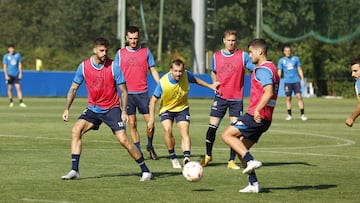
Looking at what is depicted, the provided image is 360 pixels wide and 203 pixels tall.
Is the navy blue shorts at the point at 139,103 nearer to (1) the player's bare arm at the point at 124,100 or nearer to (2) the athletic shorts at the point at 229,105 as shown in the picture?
(2) the athletic shorts at the point at 229,105

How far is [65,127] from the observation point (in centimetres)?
2666

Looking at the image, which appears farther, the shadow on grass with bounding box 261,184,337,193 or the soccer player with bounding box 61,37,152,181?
the soccer player with bounding box 61,37,152,181

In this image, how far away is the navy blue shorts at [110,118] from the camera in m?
14.8

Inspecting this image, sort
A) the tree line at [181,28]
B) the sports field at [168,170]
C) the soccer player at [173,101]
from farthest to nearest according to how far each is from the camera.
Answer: the tree line at [181,28] < the soccer player at [173,101] < the sports field at [168,170]

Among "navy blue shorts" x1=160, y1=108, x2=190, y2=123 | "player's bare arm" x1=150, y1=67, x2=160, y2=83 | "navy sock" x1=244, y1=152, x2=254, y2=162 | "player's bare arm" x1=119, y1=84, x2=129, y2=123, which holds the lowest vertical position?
"navy sock" x1=244, y1=152, x2=254, y2=162

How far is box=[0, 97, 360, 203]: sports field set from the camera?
1305 cm

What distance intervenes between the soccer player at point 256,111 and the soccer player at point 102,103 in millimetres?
1666

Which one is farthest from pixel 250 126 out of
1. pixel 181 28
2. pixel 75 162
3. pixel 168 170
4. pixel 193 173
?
pixel 181 28

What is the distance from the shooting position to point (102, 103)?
14.8 meters

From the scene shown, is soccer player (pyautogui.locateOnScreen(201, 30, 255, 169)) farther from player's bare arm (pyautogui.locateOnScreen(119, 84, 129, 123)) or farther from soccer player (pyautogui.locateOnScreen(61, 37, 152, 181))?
player's bare arm (pyautogui.locateOnScreen(119, 84, 129, 123))

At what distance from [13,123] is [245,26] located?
62313 mm

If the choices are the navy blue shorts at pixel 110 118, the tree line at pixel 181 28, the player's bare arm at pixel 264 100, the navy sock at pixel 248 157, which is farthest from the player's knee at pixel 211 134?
the tree line at pixel 181 28

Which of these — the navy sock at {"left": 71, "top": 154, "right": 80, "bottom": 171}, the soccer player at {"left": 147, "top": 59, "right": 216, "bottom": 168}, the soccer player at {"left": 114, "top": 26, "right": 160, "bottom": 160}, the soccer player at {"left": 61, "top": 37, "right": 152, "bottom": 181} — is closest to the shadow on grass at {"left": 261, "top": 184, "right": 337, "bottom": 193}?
the soccer player at {"left": 61, "top": 37, "right": 152, "bottom": 181}

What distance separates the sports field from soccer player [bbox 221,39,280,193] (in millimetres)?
442
